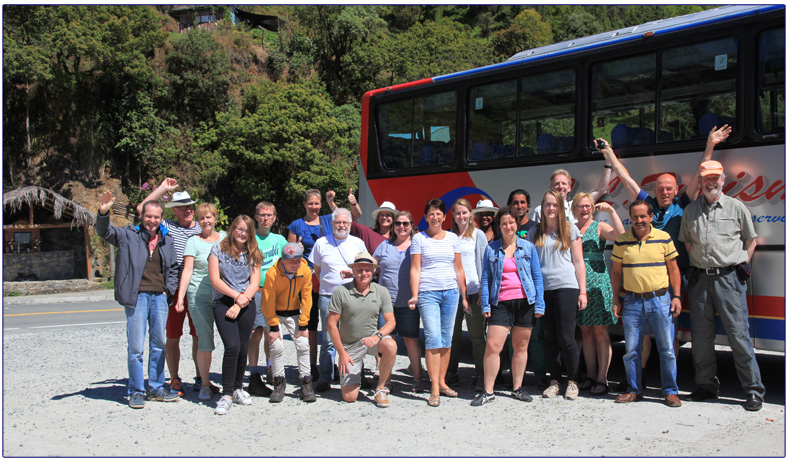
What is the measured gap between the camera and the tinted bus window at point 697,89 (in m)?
5.79

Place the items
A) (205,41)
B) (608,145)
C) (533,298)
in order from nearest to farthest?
(533,298)
(608,145)
(205,41)

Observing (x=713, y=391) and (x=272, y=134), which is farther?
(x=272, y=134)

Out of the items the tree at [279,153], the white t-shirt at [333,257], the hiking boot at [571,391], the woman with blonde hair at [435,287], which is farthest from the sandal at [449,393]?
the tree at [279,153]

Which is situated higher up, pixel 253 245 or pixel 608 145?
pixel 608 145

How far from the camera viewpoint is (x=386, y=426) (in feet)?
16.5

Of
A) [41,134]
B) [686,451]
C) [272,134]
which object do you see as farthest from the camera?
[272,134]

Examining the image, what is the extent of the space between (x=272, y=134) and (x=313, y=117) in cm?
239

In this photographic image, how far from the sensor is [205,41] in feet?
117

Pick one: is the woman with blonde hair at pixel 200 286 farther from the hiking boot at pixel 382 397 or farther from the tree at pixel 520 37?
the tree at pixel 520 37

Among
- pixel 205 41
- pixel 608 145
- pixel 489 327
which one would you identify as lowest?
pixel 489 327

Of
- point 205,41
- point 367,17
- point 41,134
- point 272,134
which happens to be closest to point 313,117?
point 272,134

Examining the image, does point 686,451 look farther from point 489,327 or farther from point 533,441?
point 489,327

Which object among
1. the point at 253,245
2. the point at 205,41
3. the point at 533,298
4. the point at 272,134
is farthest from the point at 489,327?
the point at 205,41

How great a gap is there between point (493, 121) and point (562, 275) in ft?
8.15
